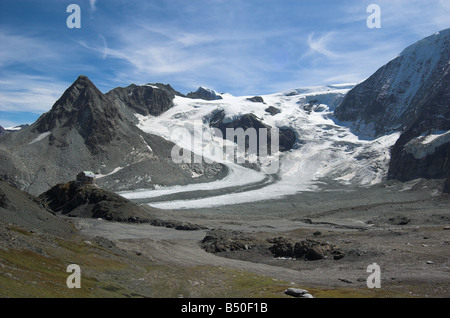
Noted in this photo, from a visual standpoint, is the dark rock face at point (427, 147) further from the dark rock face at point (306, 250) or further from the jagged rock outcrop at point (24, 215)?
the jagged rock outcrop at point (24, 215)

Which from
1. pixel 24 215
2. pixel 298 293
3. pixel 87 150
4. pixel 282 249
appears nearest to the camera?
pixel 298 293

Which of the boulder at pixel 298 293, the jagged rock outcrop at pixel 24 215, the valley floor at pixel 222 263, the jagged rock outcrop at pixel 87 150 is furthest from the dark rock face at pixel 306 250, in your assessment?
the jagged rock outcrop at pixel 87 150

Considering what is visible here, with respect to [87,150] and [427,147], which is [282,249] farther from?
[427,147]

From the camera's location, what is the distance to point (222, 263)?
47.4 m

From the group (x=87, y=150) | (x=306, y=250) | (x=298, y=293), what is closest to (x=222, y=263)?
(x=306, y=250)

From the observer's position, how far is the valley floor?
92.8ft

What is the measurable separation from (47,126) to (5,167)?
46282 millimetres

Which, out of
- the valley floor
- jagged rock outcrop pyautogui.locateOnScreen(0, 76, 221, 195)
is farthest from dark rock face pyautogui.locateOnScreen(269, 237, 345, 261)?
jagged rock outcrop pyautogui.locateOnScreen(0, 76, 221, 195)

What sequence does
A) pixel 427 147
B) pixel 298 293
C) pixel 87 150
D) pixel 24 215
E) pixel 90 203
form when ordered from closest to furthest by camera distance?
pixel 298 293 → pixel 24 215 → pixel 90 203 → pixel 87 150 → pixel 427 147

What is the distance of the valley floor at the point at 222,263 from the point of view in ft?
92.8

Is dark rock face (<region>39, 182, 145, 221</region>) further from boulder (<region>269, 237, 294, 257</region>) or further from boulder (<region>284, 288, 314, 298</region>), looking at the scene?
boulder (<region>284, 288, 314, 298</region>)

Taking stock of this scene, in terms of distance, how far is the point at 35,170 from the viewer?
413 feet

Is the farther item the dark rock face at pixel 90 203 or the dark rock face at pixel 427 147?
the dark rock face at pixel 427 147
